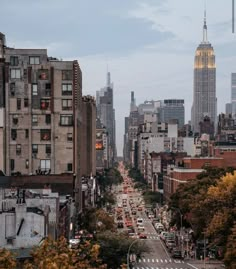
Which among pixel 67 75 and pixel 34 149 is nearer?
pixel 67 75

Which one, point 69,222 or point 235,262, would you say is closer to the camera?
point 235,262

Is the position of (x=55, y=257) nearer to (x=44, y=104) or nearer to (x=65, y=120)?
(x=44, y=104)

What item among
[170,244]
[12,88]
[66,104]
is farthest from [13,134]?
[170,244]

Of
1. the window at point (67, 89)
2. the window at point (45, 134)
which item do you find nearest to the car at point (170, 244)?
the window at point (45, 134)

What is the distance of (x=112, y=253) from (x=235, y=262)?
13225 millimetres

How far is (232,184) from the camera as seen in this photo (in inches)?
3935

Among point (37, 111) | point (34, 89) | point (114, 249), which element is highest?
point (34, 89)

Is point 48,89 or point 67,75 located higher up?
point 67,75

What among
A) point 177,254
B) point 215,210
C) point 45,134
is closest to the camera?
point 215,210

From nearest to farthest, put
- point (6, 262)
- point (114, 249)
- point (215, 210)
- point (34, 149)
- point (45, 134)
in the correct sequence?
point (6, 262)
point (114, 249)
point (215, 210)
point (34, 149)
point (45, 134)

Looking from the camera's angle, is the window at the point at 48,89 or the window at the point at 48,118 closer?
the window at the point at 48,89

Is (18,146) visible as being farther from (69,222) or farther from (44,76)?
(69,222)

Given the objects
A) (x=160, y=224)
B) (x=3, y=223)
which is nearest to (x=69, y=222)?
(x=3, y=223)

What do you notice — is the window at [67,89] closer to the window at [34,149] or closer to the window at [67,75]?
the window at [67,75]
